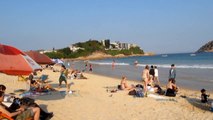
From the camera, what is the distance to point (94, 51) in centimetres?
14075

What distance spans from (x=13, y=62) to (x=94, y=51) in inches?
5270

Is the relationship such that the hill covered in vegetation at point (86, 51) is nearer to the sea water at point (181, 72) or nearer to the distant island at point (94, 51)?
the distant island at point (94, 51)

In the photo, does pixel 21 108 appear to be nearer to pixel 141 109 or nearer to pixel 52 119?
pixel 52 119

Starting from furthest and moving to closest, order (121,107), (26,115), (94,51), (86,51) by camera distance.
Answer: (94,51) < (86,51) < (121,107) < (26,115)

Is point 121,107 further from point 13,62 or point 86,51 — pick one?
point 86,51

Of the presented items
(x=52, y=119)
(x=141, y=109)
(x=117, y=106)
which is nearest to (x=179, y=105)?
(x=141, y=109)

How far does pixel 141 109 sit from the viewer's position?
10.5m

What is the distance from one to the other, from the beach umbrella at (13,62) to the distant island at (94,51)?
4625 inches

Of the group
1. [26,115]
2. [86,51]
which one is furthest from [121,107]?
[86,51]

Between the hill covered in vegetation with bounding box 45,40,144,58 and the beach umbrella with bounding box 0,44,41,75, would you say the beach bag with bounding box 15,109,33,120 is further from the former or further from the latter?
the hill covered in vegetation with bounding box 45,40,144,58

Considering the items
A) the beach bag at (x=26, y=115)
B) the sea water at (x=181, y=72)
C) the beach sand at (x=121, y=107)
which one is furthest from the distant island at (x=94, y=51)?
the beach bag at (x=26, y=115)

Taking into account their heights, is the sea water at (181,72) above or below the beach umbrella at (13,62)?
below

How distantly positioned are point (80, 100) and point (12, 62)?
18.2 ft

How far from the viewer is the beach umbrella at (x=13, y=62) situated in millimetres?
6852
